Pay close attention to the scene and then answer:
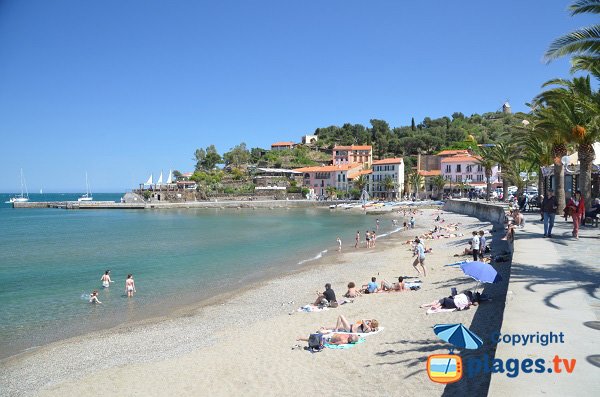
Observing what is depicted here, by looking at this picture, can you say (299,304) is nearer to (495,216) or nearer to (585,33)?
(585,33)

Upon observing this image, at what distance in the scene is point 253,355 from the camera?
1049 cm

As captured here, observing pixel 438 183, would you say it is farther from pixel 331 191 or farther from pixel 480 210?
pixel 480 210

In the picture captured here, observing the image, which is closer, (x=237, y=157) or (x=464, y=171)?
(x=464, y=171)

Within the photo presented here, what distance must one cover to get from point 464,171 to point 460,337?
284 feet

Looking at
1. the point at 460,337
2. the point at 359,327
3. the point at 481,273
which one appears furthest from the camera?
the point at 359,327

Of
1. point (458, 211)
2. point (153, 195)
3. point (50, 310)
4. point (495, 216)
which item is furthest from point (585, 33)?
point (153, 195)

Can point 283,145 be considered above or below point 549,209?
above

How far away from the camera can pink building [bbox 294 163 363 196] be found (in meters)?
104

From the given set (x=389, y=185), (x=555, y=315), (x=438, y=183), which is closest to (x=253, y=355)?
(x=555, y=315)

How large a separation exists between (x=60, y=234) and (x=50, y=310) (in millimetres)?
38261

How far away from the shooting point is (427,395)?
7.12m

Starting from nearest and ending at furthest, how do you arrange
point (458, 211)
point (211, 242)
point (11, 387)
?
point (11, 387) → point (211, 242) → point (458, 211)

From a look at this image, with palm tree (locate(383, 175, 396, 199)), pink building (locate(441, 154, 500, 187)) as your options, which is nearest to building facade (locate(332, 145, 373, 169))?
palm tree (locate(383, 175, 396, 199))
